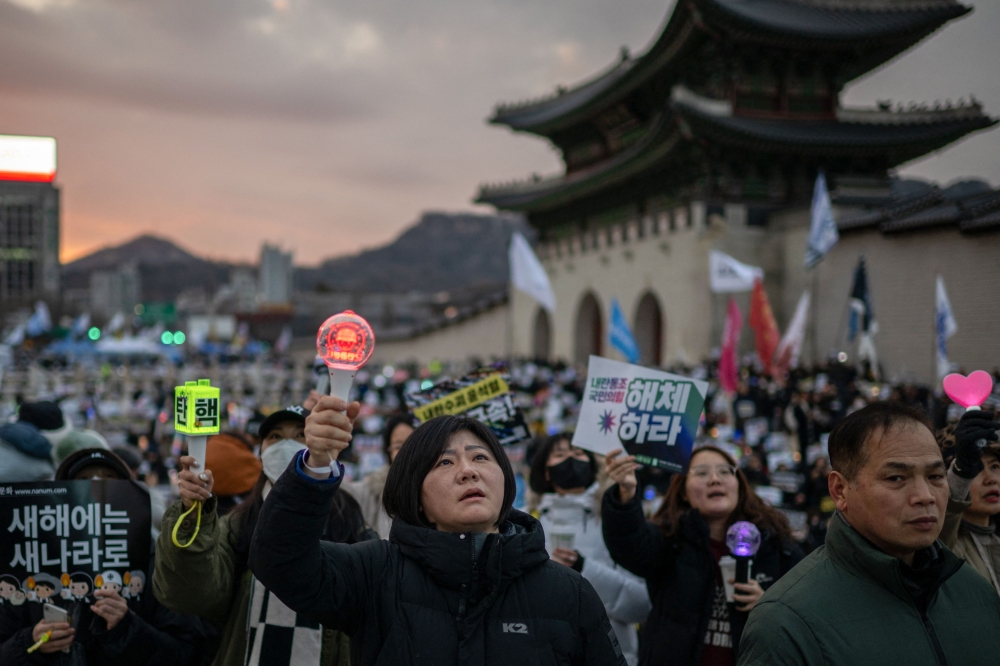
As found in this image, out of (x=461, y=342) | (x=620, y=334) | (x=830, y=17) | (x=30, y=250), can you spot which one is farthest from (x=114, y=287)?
(x=620, y=334)

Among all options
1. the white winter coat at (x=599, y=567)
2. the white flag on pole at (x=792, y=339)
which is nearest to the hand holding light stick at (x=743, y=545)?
the white winter coat at (x=599, y=567)

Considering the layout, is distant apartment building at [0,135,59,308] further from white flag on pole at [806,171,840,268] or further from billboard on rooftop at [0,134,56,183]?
billboard on rooftop at [0,134,56,183]

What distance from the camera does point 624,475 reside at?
10.0ft

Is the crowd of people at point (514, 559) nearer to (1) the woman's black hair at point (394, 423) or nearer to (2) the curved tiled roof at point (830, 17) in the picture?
(1) the woman's black hair at point (394, 423)

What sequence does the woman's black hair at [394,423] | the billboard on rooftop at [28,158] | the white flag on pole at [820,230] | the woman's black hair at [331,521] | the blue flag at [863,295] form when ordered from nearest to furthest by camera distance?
the woman's black hair at [331,521], the woman's black hair at [394,423], the billboard on rooftop at [28,158], the blue flag at [863,295], the white flag on pole at [820,230]

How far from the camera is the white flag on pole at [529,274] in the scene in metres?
15.0

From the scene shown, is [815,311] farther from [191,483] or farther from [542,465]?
[191,483]

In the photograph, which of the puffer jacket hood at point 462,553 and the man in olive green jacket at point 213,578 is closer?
the puffer jacket hood at point 462,553

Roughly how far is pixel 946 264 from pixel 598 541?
14.4 meters

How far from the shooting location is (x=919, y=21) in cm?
2072

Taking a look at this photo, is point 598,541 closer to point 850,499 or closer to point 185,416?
point 850,499

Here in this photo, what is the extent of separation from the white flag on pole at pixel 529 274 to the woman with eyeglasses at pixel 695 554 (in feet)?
36.3

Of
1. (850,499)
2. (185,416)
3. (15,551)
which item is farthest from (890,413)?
(15,551)

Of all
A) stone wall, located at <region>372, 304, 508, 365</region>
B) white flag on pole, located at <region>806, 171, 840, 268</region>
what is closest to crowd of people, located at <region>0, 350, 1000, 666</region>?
white flag on pole, located at <region>806, 171, 840, 268</region>
